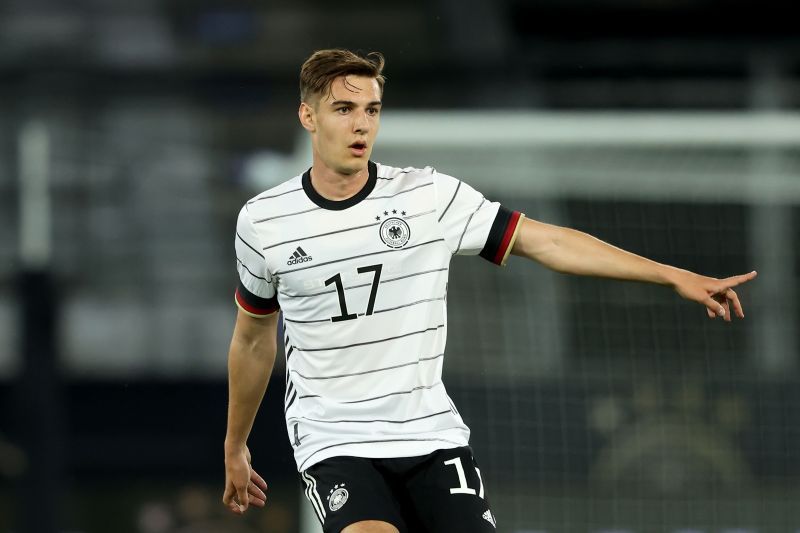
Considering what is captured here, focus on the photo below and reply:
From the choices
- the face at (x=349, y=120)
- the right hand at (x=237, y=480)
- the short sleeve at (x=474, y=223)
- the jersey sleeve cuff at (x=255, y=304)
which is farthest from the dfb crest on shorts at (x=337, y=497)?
the face at (x=349, y=120)

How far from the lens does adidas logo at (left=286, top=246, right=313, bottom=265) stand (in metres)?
4.61

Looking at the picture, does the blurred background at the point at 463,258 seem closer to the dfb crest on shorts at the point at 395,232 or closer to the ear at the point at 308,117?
the ear at the point at 308,117

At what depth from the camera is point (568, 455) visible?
8.66m

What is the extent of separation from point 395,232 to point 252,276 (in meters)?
0.49

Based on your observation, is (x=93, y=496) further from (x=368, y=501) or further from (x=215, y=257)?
(x=368, y=501)

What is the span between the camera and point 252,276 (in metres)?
4.75

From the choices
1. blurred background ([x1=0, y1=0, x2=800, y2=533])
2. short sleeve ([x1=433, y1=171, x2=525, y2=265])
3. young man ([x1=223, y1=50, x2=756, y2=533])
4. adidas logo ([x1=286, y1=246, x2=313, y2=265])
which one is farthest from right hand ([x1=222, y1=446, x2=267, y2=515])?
blurred background ([x1=0, y1=0, x2=800, y2=533])

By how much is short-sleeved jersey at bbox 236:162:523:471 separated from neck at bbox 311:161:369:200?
0.03m

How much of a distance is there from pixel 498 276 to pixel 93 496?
6.86m

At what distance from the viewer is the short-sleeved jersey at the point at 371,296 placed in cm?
453

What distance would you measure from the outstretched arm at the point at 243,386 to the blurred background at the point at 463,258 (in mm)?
2377

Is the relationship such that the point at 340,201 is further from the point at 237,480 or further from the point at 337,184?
the point at 237,480

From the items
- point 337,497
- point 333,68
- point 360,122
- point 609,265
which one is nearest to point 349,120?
point 360,122

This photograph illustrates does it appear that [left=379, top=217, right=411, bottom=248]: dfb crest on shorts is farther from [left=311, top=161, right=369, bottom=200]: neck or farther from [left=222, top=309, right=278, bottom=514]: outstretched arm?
[left=222, top=309, right=278, bottom=514]: outstretched arm
